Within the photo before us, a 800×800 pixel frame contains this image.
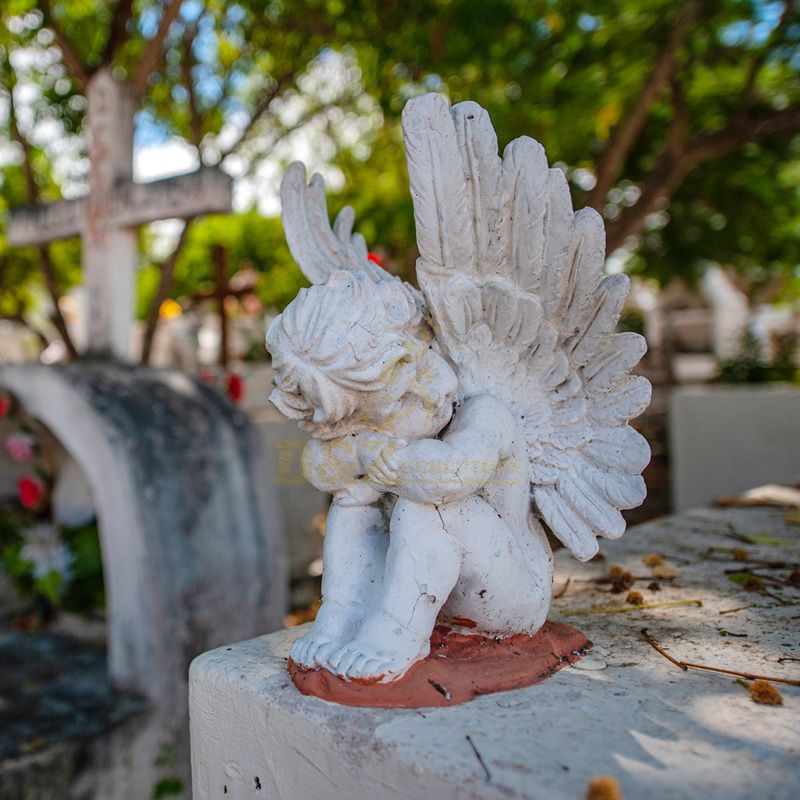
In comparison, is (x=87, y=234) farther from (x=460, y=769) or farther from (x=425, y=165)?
(x=460, y=769)

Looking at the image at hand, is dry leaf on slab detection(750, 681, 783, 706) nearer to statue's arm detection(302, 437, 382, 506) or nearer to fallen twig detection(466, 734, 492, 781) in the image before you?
fallen twig detection(466, 734, 492, 781)

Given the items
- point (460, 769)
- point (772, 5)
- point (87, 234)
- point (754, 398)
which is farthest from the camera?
point (754, 398)

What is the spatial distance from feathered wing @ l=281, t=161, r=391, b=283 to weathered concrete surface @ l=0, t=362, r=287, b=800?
60.6 inches

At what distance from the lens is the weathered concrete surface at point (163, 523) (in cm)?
288

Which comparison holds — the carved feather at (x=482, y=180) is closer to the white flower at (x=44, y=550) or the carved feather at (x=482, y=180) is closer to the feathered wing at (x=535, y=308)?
the feathered wing at (x=535, y=308)

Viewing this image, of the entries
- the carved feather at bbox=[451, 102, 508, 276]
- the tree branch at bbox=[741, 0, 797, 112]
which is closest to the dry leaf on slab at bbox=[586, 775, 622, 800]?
the carved feather at bbox=[451, 102, 508, 276]

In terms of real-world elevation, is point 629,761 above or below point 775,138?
below

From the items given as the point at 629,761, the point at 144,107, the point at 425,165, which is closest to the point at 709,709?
the point at 629,761

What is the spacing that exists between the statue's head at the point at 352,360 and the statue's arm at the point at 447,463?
2.5 inches

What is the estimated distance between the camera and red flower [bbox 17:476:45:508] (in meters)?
3.77

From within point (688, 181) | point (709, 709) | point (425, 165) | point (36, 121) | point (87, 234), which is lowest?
point (709, 709)

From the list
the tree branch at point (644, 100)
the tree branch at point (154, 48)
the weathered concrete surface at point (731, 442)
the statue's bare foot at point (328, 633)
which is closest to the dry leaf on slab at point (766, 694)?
the statue's bare foot at point (328, 633)

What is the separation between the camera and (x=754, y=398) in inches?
218

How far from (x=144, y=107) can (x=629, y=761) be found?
6.48m
